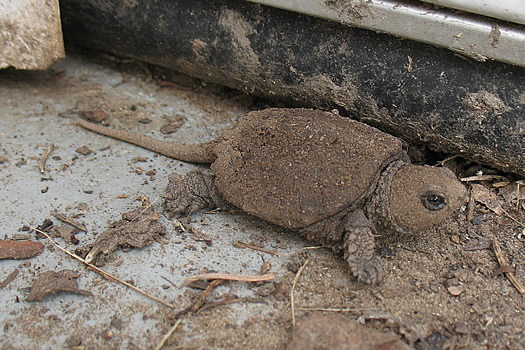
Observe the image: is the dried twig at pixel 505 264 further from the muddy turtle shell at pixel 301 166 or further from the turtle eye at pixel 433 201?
the muddy turtle shell at pixel 301 166

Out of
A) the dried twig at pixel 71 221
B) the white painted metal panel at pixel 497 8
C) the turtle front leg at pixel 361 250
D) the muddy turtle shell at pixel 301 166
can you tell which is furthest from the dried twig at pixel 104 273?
the white painted metal panel at pixel 497 8

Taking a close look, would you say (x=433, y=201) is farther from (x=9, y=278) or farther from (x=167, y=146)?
(x=9, y=278)

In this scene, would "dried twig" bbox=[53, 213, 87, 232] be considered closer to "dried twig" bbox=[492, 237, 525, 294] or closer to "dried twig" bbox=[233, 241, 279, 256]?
"dried twig" bbox=[233, 241, 279, 256]

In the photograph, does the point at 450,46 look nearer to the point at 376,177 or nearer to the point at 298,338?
the point at 376,177

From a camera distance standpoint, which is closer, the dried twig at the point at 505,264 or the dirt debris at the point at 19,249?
the dried twig at the point at 505,264

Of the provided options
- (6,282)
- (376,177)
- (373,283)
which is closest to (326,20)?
(376,177)
